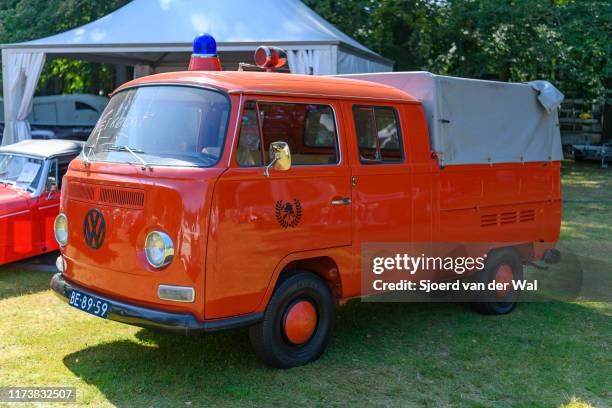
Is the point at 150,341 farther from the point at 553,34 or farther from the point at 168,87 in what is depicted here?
the point at 553,34

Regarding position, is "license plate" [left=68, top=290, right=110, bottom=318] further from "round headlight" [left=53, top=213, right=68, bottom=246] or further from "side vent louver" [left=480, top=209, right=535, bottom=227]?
"side vent louver" [left=480, top=209, right=535, bottom=227]

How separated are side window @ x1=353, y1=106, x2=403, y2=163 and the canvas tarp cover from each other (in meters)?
0.48

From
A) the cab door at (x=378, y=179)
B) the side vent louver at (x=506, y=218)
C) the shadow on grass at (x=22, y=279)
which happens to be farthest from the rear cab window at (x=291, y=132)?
the shadow on grass at (x=22, y=279)

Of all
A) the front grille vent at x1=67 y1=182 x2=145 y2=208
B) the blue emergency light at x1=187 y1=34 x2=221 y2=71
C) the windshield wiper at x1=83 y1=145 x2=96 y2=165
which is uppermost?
the blue emergency light at x1=187 y1=34 x2=221 y2=71

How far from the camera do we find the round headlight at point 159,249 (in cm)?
444

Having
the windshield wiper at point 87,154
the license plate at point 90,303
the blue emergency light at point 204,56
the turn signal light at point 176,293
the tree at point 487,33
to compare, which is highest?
the tree at point 487,33

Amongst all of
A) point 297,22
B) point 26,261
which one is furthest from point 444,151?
point 297,22

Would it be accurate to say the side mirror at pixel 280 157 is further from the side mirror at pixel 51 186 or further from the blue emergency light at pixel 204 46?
the side mirror at pixel 51 186

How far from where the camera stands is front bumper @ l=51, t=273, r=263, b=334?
4398mm

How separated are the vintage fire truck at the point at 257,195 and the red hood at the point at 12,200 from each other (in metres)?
2.95

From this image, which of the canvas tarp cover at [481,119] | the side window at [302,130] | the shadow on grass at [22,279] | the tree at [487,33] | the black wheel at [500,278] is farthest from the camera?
the tree at [487,33]

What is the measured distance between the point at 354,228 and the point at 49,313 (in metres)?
3.18

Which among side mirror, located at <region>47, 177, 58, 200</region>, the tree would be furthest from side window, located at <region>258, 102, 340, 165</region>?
the tree

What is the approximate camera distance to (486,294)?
6.65m
